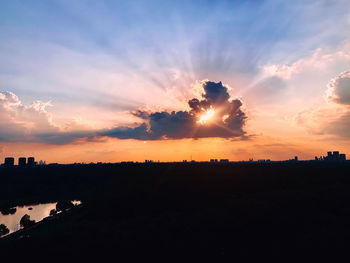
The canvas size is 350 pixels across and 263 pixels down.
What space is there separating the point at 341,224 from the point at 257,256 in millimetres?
24526

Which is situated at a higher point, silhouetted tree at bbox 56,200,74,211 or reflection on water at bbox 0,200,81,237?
silhouetted tree at bbox 56,200,74,211

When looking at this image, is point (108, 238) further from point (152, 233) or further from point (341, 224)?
point (341, 224)

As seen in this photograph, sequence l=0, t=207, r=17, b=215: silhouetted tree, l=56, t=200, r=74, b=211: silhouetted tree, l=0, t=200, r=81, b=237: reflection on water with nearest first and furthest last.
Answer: l=0, t=200, r=81, b=237: reflection on water
l=56, t=200, r=74, b=211: silhouetted tree
l=0, t=207, r=17, b=215: silhouetted tree

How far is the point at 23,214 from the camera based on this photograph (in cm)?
10069

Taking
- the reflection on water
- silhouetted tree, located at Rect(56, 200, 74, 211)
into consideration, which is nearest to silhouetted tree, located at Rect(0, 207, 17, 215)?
the reflection on water

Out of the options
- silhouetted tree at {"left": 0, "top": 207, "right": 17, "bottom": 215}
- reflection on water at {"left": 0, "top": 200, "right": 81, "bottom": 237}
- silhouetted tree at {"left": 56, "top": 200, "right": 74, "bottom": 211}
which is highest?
silhouetted tree at {"left": 56, "top": 200, "right": 74, "bottom": 211}

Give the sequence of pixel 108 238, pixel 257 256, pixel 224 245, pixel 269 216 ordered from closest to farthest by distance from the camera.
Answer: pixel 257 256 → pixel 224 245 → pixel 108 238 → pixel 269 216

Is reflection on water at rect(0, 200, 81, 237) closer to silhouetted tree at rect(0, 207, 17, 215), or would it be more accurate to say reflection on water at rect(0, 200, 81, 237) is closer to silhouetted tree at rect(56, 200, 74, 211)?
silhouetted tree at rect(0, 207, 17, 215)

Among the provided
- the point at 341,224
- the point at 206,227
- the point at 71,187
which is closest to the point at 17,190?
the point at 71,187

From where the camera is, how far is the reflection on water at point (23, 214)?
8485 cm

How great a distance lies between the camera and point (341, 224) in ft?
167

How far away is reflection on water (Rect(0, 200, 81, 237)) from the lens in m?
84.8

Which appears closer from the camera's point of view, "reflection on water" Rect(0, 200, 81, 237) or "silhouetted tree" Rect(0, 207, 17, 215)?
"reflection on water" Rect(0, 200, 81, 237)

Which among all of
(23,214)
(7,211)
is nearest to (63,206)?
(23,214)
